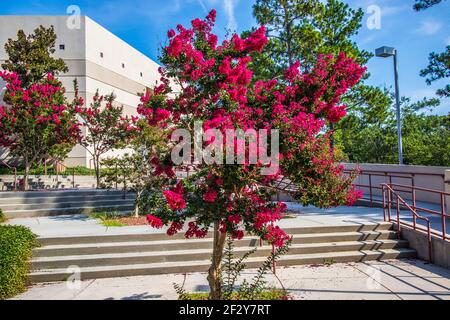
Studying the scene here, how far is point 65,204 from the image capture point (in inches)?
441

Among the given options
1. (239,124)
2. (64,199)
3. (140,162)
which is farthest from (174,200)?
(64,199)

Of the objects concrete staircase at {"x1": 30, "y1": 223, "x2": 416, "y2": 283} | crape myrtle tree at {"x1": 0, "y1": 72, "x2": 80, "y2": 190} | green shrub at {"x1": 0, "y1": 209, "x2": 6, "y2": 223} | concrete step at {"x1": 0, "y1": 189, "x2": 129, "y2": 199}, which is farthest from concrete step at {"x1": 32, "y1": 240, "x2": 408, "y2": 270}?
crape myrtle tree at {"x1": 0, "y1": 72, "x2": 80, "y2": 190}

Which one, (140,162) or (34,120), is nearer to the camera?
(140,162)

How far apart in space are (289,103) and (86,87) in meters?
18.4

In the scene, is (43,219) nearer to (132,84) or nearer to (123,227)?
(123,227)

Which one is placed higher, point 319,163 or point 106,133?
point 106,133

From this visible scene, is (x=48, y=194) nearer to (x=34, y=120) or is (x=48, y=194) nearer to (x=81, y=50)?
(x=34, y=120)

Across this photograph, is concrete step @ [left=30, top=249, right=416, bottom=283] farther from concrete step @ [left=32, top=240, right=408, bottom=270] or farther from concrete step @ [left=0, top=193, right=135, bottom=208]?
concrete step @ [left=0, top=193, right=135, bottom=208]

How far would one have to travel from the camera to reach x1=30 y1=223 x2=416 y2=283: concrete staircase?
6.35 metres

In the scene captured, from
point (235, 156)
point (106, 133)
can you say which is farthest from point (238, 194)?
point (106, 133)

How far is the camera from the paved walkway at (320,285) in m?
5.23

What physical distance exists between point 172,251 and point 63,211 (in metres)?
5.61

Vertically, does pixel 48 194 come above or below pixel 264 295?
above

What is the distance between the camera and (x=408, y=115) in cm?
2914
